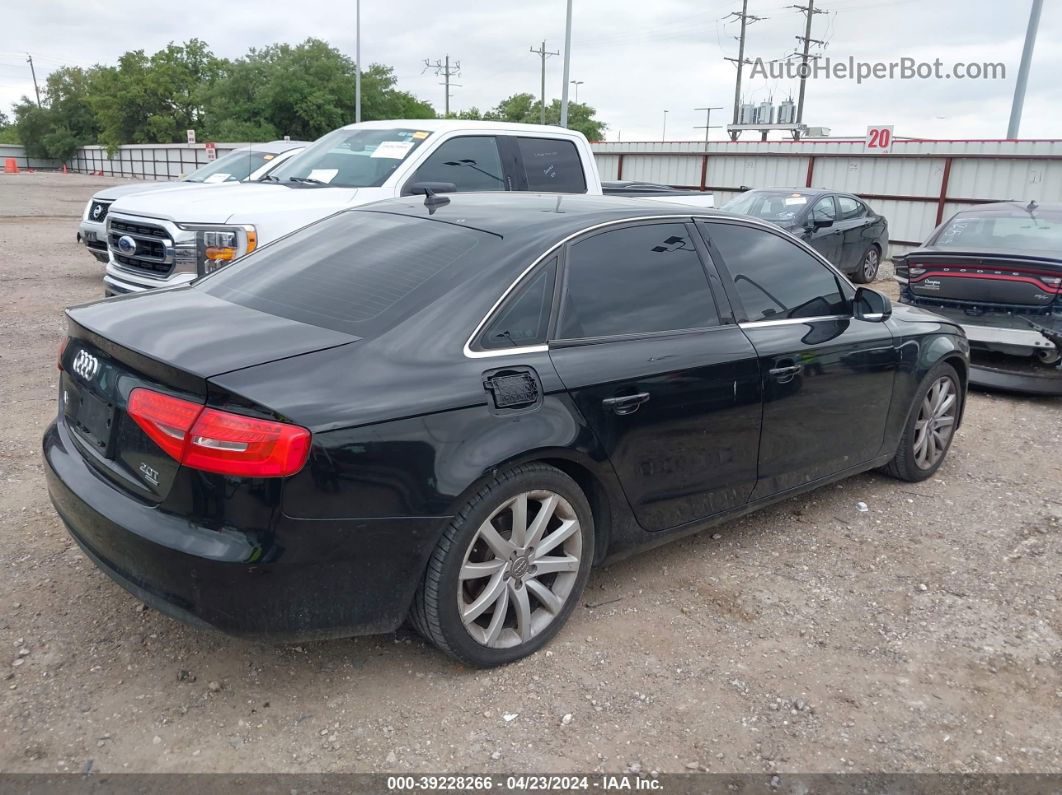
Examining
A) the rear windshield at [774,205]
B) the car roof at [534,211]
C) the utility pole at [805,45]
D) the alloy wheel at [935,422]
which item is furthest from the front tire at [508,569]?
the utility pole at [805,45]

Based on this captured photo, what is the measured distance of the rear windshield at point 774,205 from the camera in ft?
43.8

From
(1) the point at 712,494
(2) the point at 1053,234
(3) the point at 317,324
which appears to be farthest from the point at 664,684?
(2) the point at 1053,234

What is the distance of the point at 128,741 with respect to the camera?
2.62 m

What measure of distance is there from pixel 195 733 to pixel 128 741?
19cm

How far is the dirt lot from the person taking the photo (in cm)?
267

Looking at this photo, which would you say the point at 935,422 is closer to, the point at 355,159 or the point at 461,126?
the point at 461,126

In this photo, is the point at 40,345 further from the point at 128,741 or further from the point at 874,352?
the point at 874,352

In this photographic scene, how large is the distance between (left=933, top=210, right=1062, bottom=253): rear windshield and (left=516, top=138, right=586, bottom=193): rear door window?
11.2 ft

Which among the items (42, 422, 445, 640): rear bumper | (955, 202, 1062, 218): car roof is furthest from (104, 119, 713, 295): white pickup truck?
(42, 422, 445, 640): rear bumper

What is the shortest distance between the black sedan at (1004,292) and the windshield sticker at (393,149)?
Answer: 447cm

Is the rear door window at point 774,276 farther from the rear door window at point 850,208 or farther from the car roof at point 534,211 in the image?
the rear door window at point 850,208

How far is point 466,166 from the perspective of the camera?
723 cm

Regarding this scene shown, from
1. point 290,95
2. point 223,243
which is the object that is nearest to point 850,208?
point 223,243

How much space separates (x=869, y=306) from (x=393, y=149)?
445cm
